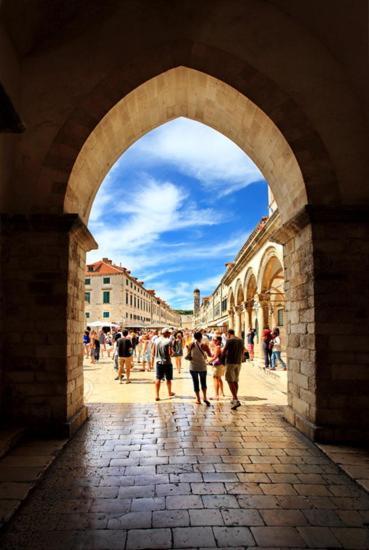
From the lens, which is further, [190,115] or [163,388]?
[163,388]

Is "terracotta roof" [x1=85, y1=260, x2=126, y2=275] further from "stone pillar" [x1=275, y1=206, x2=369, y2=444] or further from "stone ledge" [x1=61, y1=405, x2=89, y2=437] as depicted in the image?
"stone pillar" [x1=275, y1=206, x2=369, y2=444]

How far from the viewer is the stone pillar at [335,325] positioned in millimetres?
5336

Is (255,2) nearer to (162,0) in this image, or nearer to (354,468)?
(162,0)

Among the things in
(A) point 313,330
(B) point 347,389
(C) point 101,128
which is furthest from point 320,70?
(B) point 347,389

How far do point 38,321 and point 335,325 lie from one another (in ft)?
14.6

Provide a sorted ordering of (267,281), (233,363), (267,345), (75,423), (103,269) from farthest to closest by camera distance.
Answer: (103,269), (267,281), (267,345), (233,363), (75,423)

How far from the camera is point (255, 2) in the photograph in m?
6.20

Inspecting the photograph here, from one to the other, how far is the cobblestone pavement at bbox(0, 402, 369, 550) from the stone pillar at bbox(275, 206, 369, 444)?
59 cm

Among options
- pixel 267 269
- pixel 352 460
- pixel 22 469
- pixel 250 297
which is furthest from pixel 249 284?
pixel 22 469

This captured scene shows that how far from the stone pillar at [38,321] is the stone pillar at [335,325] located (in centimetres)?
364

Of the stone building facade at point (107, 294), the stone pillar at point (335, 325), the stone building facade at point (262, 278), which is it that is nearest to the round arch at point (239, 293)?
the stone building facade at point (262, 278)

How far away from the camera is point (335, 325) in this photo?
5449 millimetres

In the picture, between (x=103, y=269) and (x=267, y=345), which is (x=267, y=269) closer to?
(x=267, y=345)

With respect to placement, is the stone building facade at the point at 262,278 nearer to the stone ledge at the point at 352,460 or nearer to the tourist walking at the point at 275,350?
the tourist walking at the point at 275,350
